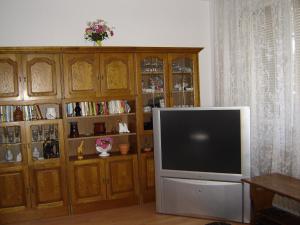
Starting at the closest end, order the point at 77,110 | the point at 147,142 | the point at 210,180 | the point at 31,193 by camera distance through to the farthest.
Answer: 1. the point at 210,180
2. the point at 31,193
3. the point at 77,110
4. the point at 147,142

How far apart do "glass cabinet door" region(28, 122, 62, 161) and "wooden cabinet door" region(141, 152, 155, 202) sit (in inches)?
44.4

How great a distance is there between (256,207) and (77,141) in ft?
7.86

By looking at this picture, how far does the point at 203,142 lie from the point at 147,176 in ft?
3.57

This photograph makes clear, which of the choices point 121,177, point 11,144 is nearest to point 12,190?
point 11,144

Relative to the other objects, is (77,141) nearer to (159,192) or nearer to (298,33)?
(159,192)

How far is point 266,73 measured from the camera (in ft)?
11.5

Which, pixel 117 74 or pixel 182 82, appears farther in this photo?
pixel 182 82

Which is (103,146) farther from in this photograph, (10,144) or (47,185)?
(10,144)

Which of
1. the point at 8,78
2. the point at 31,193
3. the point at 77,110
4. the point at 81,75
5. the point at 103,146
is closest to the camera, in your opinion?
the point at 8,78

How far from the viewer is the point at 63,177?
3779mm

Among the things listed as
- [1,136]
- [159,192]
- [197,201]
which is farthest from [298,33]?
[1,136]

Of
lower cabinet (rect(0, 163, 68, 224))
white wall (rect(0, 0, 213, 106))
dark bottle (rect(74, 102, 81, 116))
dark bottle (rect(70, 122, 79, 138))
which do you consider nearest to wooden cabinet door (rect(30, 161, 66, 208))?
lower cabinet (rect(0, 163, 68, 224))

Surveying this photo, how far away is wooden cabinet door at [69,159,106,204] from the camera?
383cm

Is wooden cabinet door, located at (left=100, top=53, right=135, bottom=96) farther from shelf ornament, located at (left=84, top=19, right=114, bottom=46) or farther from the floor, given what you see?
the floor
